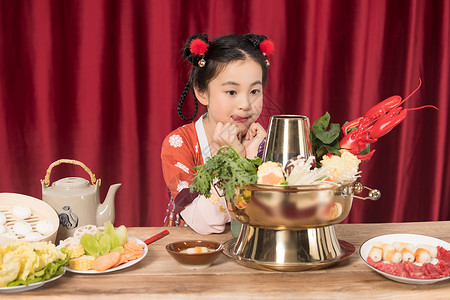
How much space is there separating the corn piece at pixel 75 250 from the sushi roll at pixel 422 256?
75cm

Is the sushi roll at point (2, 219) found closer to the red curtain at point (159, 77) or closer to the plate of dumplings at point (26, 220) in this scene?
the plate of dumplings at point (26, 220)

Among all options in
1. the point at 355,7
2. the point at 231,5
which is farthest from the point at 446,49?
the point at 231,5

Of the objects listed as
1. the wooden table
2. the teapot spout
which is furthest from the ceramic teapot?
the wooden table

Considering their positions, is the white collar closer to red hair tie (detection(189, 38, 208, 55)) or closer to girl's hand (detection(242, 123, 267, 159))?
girl's hand (detection(242, 123, 267, 159))

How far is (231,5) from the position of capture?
96.0 inches

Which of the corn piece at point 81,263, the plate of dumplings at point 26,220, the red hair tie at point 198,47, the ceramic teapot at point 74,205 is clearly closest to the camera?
the corn piece at point 81,263

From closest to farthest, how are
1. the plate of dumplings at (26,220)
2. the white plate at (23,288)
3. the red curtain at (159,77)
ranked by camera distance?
the white plate at (23,288) → the plate of dumplings at (26,220) → the red curtain at (159,77)

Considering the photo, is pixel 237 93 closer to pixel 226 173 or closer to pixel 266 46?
pixel 266 46

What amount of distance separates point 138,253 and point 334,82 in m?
1.77

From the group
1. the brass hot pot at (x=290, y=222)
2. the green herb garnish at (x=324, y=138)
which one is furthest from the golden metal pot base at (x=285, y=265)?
the green herb garnish at (x=324, y=138)

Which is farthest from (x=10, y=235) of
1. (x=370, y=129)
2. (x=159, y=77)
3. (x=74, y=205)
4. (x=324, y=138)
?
(x=159, y=77)

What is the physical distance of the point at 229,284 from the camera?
1.02 m

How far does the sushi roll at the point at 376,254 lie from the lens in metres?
1.12

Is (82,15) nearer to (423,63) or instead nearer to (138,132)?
(138,132)
